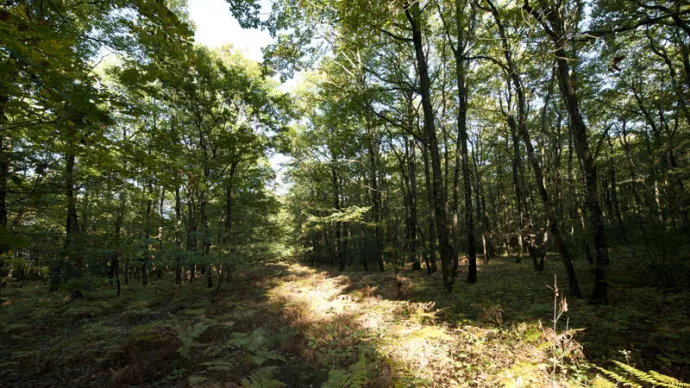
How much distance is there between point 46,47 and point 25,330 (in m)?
11.5

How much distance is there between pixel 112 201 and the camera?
15.9 metres

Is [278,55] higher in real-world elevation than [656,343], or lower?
higher

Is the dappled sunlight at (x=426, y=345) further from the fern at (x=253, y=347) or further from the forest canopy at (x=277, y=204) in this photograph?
the fern at (x=253, y=347)

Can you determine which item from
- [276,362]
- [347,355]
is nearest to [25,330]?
[276,362]

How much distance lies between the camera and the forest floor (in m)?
4.38

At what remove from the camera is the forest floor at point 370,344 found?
4.38m

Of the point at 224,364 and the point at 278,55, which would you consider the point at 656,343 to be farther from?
the point at 278,55

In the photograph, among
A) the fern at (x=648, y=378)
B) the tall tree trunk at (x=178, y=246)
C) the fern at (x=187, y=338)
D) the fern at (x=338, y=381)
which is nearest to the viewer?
the fern at (x=648, y=378)

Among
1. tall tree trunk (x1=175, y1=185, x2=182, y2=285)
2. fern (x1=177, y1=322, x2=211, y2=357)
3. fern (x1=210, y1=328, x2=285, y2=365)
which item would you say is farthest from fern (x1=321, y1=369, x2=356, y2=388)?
tall tree trunk (x1=175, y1=185, x2=182, y2=285)

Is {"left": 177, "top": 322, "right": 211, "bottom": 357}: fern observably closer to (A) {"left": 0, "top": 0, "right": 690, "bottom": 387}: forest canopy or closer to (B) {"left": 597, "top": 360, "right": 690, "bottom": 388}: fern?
(A) {"left": 0, "top": 0, "right": 690, "bottom": 387}: forest canopy

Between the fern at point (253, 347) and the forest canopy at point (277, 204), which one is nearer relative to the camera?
the forest canopy at point (277, 204)

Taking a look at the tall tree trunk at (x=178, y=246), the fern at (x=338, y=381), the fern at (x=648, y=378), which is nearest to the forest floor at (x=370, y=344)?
the fern at (x=338, y=381)

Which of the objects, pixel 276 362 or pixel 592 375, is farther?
pixel 276 362

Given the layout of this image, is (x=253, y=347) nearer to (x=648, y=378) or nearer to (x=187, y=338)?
(x=187, y=338)
